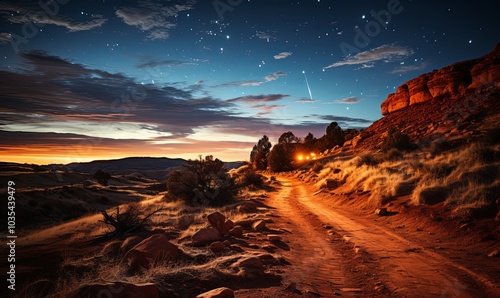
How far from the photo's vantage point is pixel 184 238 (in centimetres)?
869

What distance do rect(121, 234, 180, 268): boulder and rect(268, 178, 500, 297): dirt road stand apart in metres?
2.93

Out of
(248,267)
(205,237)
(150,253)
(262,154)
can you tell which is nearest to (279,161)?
(262,154)

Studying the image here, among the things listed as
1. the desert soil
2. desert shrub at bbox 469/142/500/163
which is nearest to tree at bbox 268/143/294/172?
desert shrub at bbox 469/142/500/163

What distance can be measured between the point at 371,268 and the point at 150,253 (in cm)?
533

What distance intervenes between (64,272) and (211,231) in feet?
12.9

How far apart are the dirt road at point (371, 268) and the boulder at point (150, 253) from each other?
9.61 ft

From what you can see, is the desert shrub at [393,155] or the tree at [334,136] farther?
the tree at [334,136]

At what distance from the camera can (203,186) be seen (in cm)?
1917

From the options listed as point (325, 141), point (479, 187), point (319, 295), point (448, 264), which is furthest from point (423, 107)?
point (319, 295)

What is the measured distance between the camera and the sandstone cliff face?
3892 cm

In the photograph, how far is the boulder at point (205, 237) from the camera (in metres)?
7.72

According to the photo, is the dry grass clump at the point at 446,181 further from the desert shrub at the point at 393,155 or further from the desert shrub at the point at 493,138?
the desert shrub at the point at 393,155

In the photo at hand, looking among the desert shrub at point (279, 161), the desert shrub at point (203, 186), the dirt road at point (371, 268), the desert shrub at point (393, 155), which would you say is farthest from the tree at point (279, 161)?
the dirt road at point (371, 268)

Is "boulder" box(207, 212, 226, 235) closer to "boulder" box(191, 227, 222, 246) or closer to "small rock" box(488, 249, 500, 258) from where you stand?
"boulder" box(191, 227, 222, 246)
